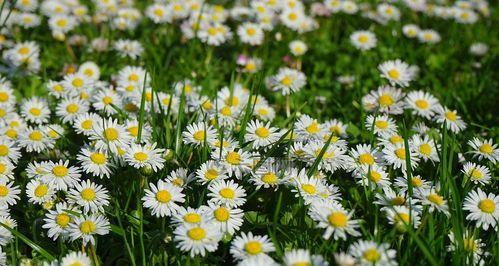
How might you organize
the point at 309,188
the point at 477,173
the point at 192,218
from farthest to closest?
the point at 477,173
the point at 309,188
the point at 192,218

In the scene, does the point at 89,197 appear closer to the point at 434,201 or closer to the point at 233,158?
the point at 233,158

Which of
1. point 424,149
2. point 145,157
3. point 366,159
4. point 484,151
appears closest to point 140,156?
point 145,157

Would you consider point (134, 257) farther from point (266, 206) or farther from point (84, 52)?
point (84, 52)

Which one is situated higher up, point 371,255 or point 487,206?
point 487,206

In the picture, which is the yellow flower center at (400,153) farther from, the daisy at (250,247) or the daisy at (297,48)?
the daisy at (297,48)

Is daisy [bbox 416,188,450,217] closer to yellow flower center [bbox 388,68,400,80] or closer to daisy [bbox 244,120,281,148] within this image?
daisy [bbox 244,120,281,148]

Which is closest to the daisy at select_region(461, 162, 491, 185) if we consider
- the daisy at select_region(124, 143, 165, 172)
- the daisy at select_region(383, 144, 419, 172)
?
the daisy at select_region(383, 144, 419, 172)
